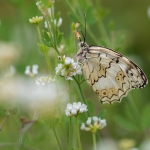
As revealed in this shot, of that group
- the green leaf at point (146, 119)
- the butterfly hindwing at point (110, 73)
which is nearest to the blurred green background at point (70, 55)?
the green leaf at point (146, 119)

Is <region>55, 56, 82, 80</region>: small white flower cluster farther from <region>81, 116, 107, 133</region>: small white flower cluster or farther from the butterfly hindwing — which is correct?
the butterfly hindwing

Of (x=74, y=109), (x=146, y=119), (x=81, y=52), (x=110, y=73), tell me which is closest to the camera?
(x=74, y=109)

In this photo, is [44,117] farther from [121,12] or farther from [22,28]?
[121,12]

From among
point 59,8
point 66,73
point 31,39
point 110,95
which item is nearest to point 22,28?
point 31,39

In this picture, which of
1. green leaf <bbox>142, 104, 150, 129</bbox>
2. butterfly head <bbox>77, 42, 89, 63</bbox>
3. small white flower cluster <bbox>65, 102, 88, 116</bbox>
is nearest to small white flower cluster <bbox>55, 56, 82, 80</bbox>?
small white flower cluster <bbox>65, 102, 88, 116</bbox>

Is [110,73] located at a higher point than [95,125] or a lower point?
higher

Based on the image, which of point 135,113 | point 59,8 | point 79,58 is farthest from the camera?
point 59,8

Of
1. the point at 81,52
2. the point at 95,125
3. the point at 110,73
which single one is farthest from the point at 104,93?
the point at 95,125

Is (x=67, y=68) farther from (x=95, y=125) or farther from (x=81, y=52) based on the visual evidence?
(x=81, y=52)
